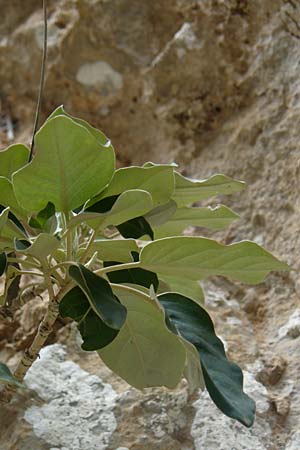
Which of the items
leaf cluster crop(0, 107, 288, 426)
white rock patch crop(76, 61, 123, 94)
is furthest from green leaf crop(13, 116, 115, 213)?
white rock patch crop(76, 61, 123, 94)

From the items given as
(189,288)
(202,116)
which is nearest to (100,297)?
(189,288)

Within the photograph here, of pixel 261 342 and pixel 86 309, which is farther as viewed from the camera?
pixel 261 342

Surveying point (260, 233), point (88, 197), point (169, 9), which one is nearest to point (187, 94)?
point (169, 9)

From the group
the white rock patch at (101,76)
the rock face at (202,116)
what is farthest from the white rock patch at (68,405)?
the white rock patch at (101,76)

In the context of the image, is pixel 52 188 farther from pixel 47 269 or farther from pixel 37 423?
pixel 37 423

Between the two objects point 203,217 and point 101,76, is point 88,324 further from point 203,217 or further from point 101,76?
point 101,76

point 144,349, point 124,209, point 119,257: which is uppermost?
point 124,209

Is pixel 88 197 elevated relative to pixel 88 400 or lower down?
elevated
